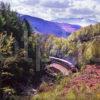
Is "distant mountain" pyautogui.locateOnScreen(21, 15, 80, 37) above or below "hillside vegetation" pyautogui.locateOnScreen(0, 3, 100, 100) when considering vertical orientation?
above

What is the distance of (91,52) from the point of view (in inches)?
1389

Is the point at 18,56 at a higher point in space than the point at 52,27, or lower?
lower

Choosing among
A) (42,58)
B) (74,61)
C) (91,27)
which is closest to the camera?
(42,58)

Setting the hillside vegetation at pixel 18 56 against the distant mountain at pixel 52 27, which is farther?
the distant mountain at pixel 52 27

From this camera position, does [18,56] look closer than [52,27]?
Yes

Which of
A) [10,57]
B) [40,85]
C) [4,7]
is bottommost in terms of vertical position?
[40,85]

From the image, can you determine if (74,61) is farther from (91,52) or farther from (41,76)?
(41,76)

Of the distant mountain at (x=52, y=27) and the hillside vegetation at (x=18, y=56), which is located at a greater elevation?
the distant mountain at (x=52, y=27)

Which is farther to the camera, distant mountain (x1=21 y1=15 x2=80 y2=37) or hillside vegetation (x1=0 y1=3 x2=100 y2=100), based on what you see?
distant mountain (x1=21 y1=15 x2=80 y2=37)

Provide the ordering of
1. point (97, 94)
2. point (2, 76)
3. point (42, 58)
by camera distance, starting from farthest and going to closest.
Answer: point (42, 58) < point (2, 76) < point (97, 94)

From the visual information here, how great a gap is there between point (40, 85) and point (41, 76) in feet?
11.8

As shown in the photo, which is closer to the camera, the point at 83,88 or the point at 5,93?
the point at 5,93

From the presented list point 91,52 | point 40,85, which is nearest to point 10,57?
point 40,85

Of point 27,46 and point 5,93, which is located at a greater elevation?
point 27,46
